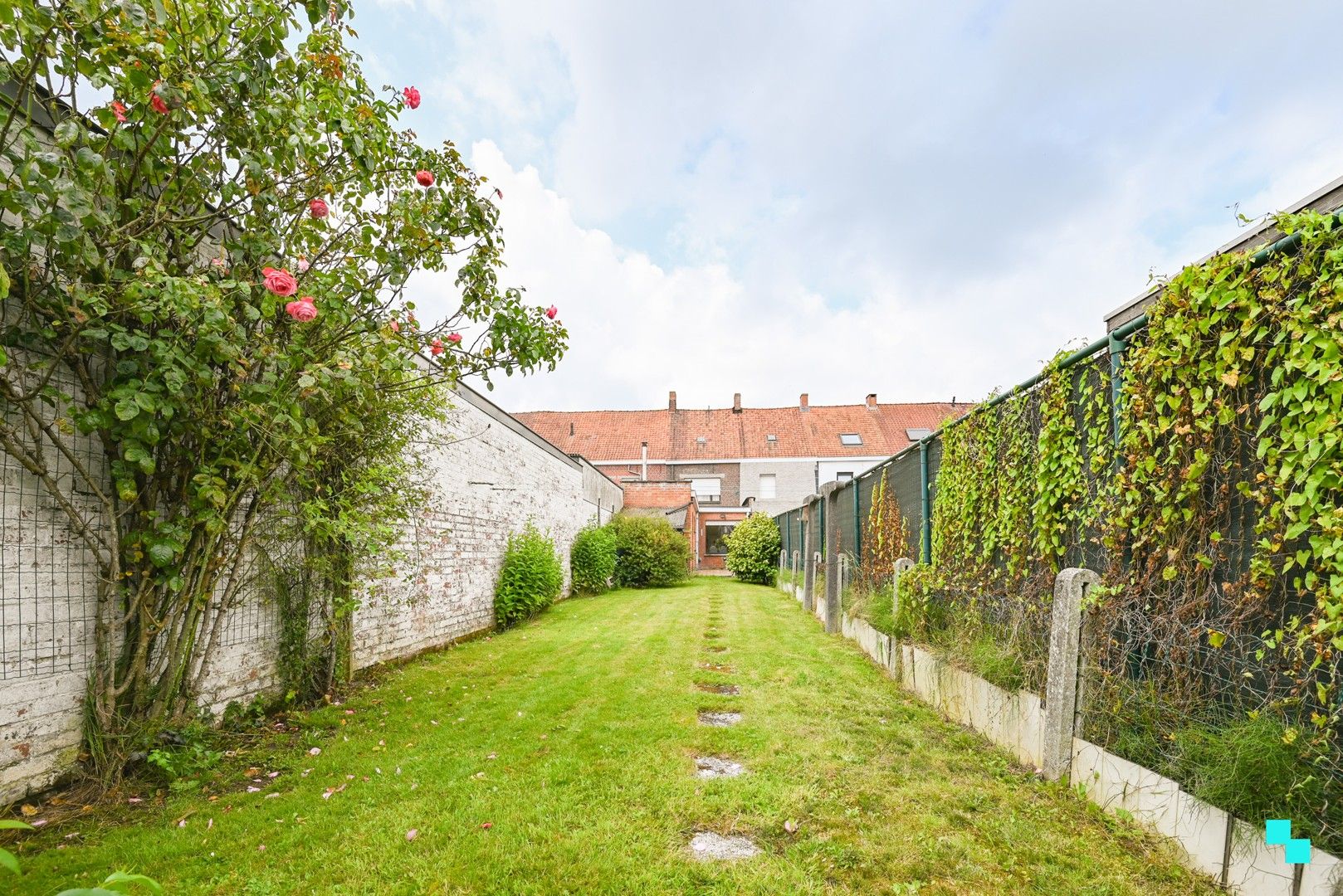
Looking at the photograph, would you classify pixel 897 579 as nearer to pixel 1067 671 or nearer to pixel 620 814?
pixel 1067 671

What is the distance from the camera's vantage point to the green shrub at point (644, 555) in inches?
661

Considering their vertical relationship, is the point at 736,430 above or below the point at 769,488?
above

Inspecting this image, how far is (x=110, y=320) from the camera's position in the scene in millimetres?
2963

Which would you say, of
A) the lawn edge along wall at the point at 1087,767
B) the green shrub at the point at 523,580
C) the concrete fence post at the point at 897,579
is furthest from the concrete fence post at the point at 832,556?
the green shrub at the point at 523,580

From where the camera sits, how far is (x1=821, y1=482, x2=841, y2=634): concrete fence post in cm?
858

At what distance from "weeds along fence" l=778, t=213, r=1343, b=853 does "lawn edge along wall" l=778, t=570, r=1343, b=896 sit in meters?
0.07

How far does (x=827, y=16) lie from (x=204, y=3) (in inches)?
241

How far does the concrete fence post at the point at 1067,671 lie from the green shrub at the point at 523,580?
25.2ft

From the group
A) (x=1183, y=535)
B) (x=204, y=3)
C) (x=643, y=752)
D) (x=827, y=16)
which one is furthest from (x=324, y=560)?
(x=827, y=16)

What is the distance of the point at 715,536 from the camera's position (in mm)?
28078

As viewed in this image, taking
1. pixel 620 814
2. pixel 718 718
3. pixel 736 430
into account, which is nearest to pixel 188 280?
pixel 620 814

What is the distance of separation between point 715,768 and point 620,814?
80cm

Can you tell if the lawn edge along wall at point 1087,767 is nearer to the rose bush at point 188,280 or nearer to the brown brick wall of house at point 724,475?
the rose bush at point 188,280

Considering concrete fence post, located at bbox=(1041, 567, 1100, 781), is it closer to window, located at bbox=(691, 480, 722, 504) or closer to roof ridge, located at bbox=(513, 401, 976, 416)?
window, located at bbox=(691, 480, 722, 504)
